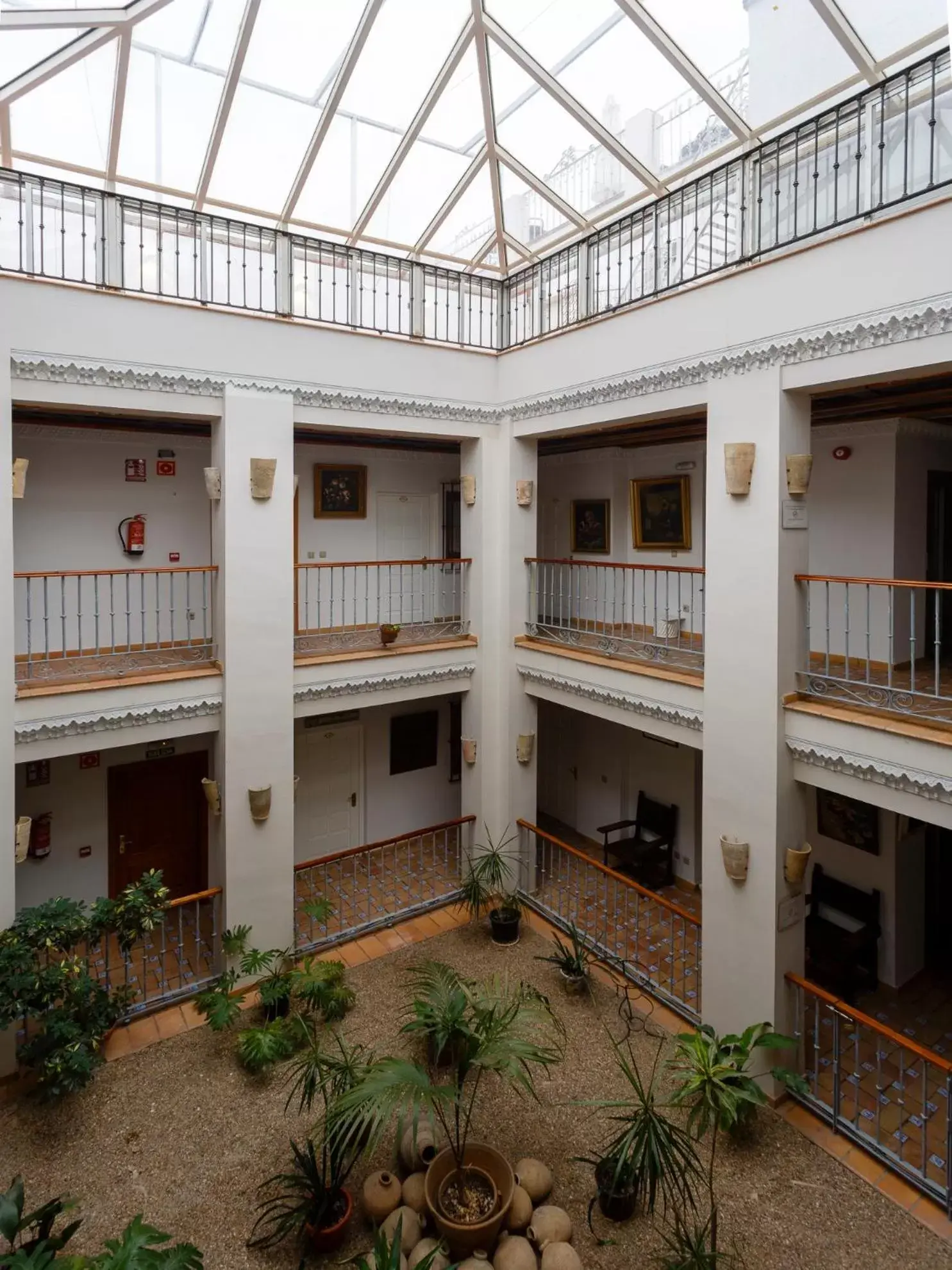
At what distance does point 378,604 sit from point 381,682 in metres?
1.02

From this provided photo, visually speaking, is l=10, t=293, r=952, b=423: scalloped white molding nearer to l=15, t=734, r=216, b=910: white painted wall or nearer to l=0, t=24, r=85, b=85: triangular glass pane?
l=0, t=24, r=85, b=85: triangular glass pane

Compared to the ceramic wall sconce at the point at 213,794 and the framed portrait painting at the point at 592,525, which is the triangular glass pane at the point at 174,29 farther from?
the ceramic wall sconce at the point at 213,794

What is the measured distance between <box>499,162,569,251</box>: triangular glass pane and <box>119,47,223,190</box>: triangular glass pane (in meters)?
3.14

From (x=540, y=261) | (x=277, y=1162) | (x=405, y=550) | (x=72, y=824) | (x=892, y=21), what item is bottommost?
(x=277, y=1162)

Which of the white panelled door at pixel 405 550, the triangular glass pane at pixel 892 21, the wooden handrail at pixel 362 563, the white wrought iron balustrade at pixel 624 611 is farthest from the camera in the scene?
the white panelled door at pixel 405 550

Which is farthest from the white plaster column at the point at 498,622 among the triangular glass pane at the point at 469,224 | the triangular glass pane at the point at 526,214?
the triangular glass pane at the point at 469,224

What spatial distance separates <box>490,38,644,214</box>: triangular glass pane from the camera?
720 cm

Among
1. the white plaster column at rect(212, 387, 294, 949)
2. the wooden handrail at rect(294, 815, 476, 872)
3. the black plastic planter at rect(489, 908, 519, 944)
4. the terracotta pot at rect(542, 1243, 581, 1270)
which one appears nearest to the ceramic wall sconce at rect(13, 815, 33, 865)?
the white plaster column at rect(212, 387, 294, 949)

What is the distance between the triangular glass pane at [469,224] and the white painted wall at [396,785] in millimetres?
5814

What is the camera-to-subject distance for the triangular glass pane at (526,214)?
849 centimetres

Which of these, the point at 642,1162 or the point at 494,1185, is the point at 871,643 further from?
the point at 494,1185

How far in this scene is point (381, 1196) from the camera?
4520 mm

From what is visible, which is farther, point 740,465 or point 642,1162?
point 740,465

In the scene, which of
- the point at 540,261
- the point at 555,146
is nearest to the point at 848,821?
the point at 540,261
